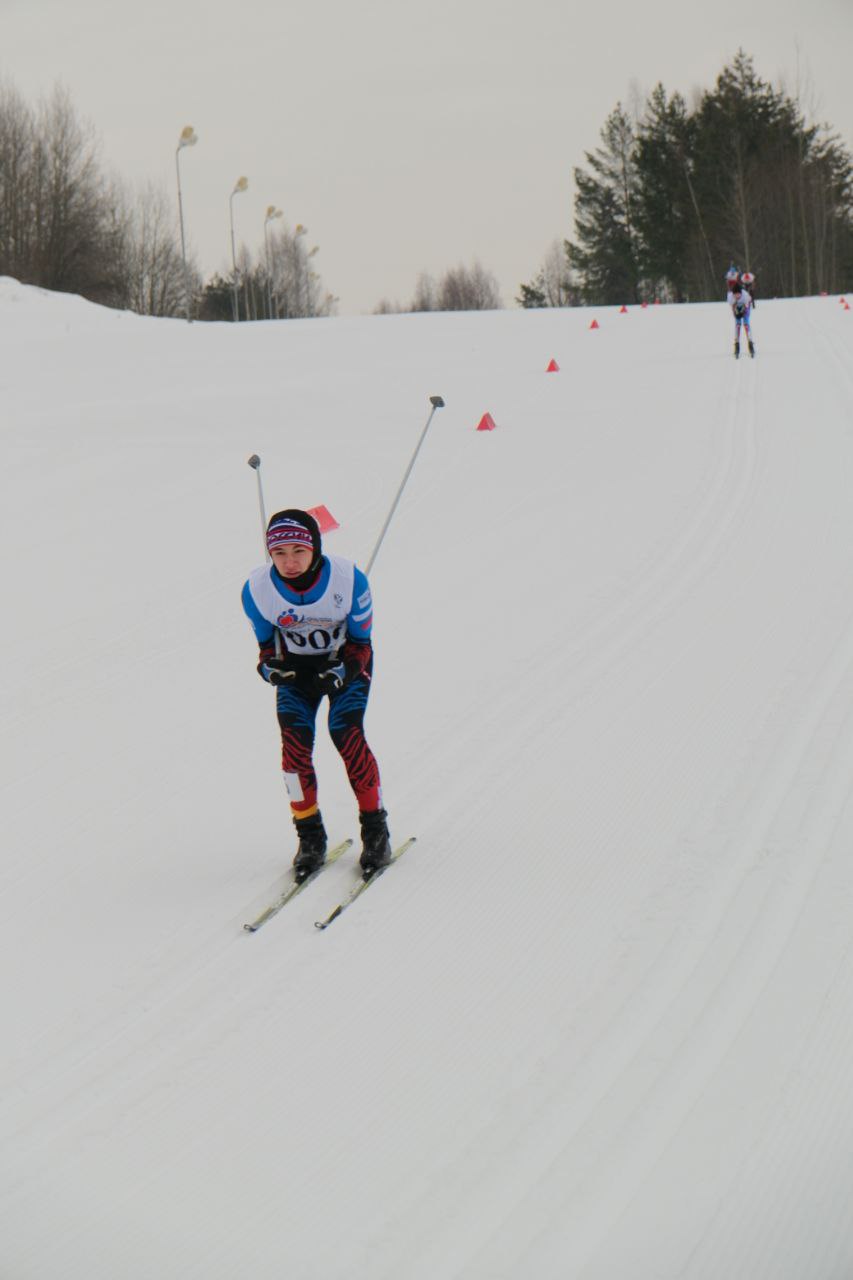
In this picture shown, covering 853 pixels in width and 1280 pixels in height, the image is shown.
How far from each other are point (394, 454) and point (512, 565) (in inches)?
179

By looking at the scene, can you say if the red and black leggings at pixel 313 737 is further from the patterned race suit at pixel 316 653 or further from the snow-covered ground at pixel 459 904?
the snow-covered ground at pixel 459 904

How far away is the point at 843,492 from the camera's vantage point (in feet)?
37.8

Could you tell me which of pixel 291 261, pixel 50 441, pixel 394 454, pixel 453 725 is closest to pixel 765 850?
pixel 453 725

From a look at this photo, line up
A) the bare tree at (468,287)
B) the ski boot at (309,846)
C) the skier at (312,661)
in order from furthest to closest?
1. the bare tree at (468,287)
2. the ski boot at (309,846)
3. the skier at (312,661)

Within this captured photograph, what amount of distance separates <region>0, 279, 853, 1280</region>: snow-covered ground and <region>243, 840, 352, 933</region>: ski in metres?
0.07

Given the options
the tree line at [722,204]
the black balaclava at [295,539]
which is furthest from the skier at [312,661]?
the tree line at [722,204]

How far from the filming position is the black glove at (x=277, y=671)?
5034mm

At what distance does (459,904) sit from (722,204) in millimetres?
56779

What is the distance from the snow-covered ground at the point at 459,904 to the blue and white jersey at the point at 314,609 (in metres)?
1.03

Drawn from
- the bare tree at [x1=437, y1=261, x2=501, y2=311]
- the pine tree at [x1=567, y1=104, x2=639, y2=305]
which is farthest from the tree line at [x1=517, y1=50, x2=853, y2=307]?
the bare tree at [x1=437, y1=261, x2=501, y2=311]

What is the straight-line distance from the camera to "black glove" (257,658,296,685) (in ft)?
16.5

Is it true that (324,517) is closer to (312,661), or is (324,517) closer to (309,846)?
(312,661)

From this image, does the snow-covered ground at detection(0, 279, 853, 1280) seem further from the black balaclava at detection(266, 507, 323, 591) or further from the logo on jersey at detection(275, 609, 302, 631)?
the black balaclava at detection(266, 507, 323, 591)

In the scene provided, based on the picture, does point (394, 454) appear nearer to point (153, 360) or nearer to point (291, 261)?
point (153, 360)
